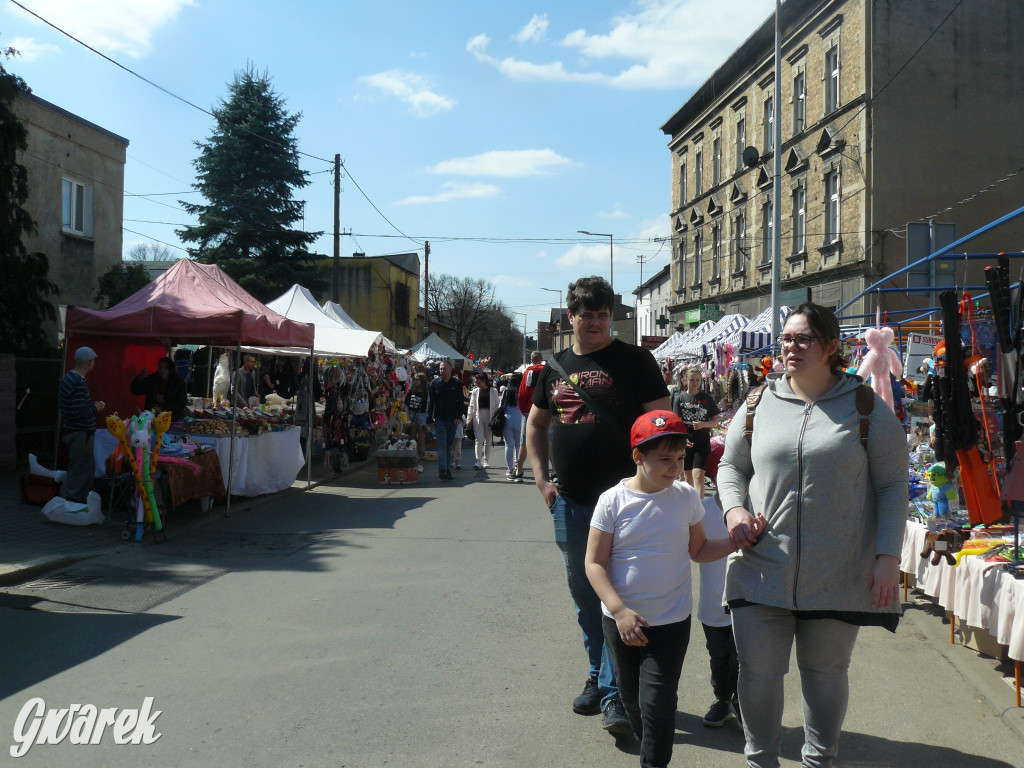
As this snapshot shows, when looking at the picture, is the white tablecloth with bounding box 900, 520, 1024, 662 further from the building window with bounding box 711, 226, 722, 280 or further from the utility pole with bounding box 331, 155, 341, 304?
the building window with bounding box 711, 226, 722, 280

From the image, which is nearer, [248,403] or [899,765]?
[899,765]

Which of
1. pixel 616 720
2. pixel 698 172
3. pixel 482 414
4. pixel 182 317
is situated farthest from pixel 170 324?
pixel 698 172

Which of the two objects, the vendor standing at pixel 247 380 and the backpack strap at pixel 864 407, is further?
the vendor standing at pixel 247 380

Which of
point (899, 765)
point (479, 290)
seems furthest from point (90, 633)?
point (479, 290)

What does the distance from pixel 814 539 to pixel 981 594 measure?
8.71 ft

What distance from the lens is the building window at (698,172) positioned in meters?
39.5

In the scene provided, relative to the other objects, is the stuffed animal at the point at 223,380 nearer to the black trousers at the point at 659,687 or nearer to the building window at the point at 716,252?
the black trousers at the point at 659,687

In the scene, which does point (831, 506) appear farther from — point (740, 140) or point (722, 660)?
point (740, 140)

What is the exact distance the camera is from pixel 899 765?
3879 millimetres

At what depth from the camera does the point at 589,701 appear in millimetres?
4449

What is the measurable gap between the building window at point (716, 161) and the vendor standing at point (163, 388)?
28.8 meters

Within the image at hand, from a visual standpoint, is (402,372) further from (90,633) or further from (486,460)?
(90,633)

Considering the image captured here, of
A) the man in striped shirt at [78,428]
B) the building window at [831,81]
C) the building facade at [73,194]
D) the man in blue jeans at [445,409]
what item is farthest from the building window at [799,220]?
the man in striped shirt at [78,428]

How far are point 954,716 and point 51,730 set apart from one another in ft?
14.6
